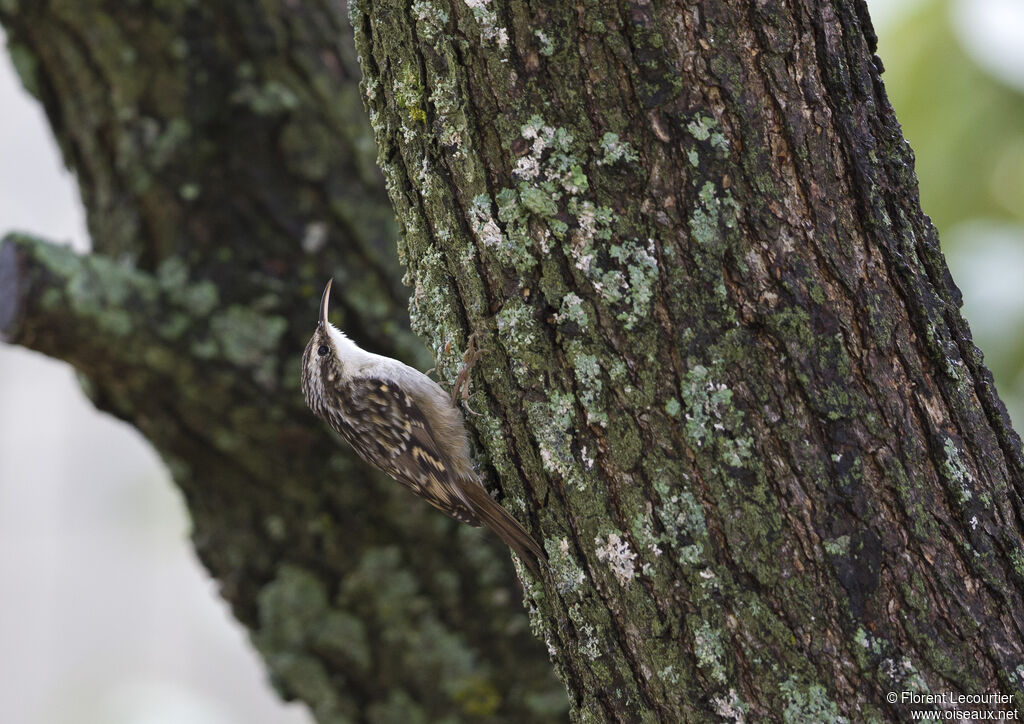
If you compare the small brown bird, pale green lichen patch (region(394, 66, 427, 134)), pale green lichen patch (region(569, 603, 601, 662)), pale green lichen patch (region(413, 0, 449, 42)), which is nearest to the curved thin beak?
the small brown bird

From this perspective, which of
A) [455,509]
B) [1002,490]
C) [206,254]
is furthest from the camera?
[206,254]

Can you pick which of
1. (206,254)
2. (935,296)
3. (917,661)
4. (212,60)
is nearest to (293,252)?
(206,254)

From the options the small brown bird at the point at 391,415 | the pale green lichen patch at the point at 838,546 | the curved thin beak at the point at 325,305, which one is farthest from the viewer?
the curved thin beak at the point at 325,305

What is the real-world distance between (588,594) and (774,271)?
1.92 feet

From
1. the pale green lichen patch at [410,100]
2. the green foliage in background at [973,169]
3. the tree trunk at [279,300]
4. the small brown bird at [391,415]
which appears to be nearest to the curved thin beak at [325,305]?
the small brown bird at [391,415]

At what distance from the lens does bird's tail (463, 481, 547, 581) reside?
1.65 metres

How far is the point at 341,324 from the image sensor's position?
9.04ft

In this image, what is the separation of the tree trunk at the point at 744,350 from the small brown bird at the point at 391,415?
2.38 feet

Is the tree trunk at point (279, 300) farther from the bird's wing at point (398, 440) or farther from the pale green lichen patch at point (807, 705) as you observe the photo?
the pale green lichen patch at point (807, 705)

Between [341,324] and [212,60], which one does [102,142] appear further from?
[341,324]

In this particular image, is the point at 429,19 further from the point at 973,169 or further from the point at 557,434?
the point at 973,169

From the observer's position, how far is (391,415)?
266cm

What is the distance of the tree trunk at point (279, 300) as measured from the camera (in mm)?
2641

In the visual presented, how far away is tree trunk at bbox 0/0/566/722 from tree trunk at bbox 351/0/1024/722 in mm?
1254
